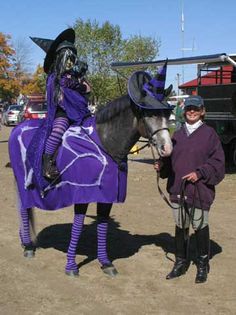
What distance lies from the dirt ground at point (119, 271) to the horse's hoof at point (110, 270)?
45 millimetres

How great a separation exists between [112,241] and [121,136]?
1960mm

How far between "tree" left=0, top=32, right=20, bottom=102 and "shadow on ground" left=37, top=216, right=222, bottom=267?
64004 mm

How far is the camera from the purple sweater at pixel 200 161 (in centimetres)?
502

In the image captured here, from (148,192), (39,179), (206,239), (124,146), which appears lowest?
(148,192)

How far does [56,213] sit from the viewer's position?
824 cm

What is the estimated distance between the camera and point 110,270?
5320 mm

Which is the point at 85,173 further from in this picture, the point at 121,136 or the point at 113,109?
the point at 113,109

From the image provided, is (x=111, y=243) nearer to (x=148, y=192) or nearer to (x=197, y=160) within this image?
(x=197, y=160)

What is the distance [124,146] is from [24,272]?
1.71 meters

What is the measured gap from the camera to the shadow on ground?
6137 mm

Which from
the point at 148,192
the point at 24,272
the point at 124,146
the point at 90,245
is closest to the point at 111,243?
the point at 90,245

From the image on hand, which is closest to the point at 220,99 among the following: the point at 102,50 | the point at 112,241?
the point at 112,241

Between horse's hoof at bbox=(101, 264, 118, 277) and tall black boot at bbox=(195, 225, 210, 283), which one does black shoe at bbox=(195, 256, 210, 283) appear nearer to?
tall black boot at bbox=(195, 225, 210, 283)

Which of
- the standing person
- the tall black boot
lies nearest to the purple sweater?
the standing person
